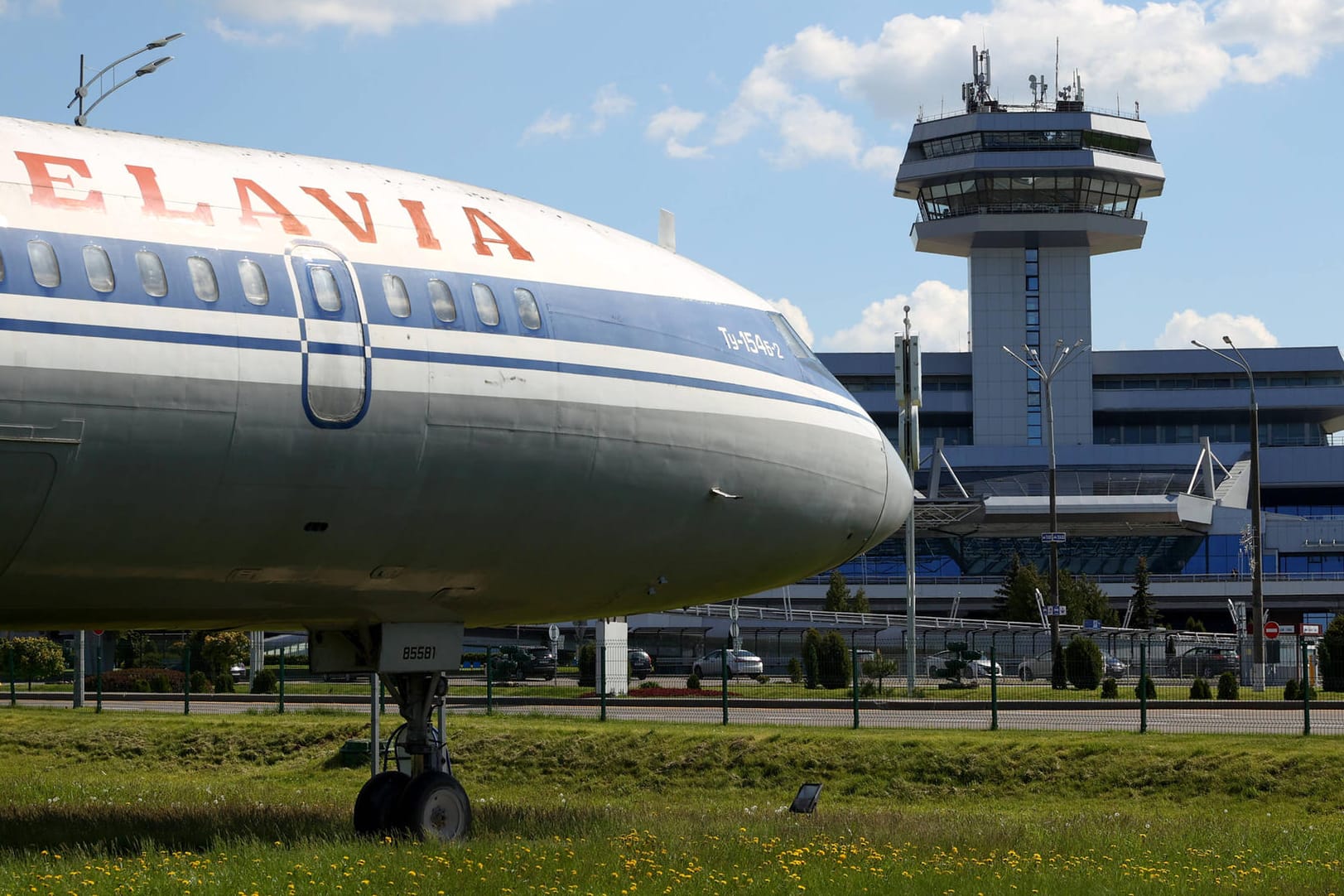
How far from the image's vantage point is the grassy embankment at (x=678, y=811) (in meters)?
13.2

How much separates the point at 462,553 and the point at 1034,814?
11.0m

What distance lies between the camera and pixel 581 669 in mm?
57719

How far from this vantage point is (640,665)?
68500 mm

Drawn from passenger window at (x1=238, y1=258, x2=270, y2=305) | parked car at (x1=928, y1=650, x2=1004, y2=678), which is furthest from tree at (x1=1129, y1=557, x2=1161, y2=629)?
passenger window at (x1=238, y1=258, x2=270, y2=305)

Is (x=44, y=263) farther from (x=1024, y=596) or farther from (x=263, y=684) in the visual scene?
(x=1024, y=596)

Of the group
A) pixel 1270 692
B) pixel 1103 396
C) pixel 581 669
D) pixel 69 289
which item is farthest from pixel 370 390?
pixel 1103 396

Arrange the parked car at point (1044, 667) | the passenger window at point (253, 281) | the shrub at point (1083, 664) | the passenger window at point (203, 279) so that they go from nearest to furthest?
1. the passenger window at point (203, 279)
2. the passenger window at point (253, 281)
3. the shrub at point (1083, 664)
4. the parked car at point (1044, 667)

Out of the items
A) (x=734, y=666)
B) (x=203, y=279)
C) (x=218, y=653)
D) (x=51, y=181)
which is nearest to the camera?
(x=51, y=181)

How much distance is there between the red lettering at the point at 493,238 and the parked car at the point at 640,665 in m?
51.4

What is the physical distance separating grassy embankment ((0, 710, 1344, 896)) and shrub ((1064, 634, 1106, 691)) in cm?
1951

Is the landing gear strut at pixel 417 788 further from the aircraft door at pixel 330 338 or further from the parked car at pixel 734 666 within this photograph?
the parked car at pixel 734 666

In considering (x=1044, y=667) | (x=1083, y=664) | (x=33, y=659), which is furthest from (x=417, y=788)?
(x=1044, y=667)

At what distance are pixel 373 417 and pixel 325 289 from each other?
3.65 feet

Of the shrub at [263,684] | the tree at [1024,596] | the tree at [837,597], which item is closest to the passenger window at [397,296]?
the shrub at [263,684]
